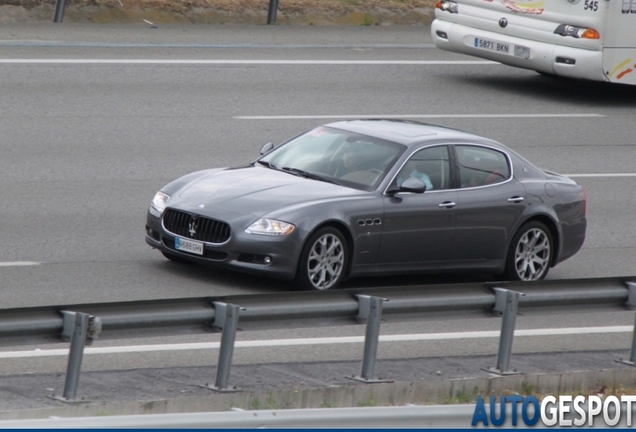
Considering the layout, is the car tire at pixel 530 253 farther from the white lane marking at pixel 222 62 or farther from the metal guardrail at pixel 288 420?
the white lane marking at pixel 222 62

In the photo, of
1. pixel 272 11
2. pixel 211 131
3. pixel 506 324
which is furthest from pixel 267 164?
pixel 272 11

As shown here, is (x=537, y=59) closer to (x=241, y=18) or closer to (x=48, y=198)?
(x=241, y=18)

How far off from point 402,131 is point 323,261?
73.5 inches

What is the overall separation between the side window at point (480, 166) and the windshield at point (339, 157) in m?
0.66

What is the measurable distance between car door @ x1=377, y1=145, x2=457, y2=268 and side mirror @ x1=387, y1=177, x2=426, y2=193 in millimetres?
52

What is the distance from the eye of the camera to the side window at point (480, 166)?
12.4 metres

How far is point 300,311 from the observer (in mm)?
8367

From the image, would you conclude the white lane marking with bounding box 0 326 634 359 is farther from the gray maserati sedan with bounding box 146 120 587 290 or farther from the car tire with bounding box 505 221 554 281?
the car tire with bounding box 505 221 554 281

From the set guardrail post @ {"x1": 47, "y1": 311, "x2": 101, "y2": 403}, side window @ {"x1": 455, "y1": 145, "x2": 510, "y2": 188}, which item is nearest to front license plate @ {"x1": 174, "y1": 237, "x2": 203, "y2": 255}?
side window @ {"x1": 455, "y1": 145, "x2": 510, "y2": 188}

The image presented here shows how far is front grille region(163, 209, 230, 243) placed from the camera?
11250mm

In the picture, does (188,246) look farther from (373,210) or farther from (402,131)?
(402,131)

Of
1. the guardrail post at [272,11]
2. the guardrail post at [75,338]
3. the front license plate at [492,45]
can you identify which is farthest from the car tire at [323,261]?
the guardrail post at [272,11]

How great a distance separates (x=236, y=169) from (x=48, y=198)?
8.75 feet

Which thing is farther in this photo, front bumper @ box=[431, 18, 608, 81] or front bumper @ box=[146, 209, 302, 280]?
front bumper @ box=[431, 18, 608, 81]
